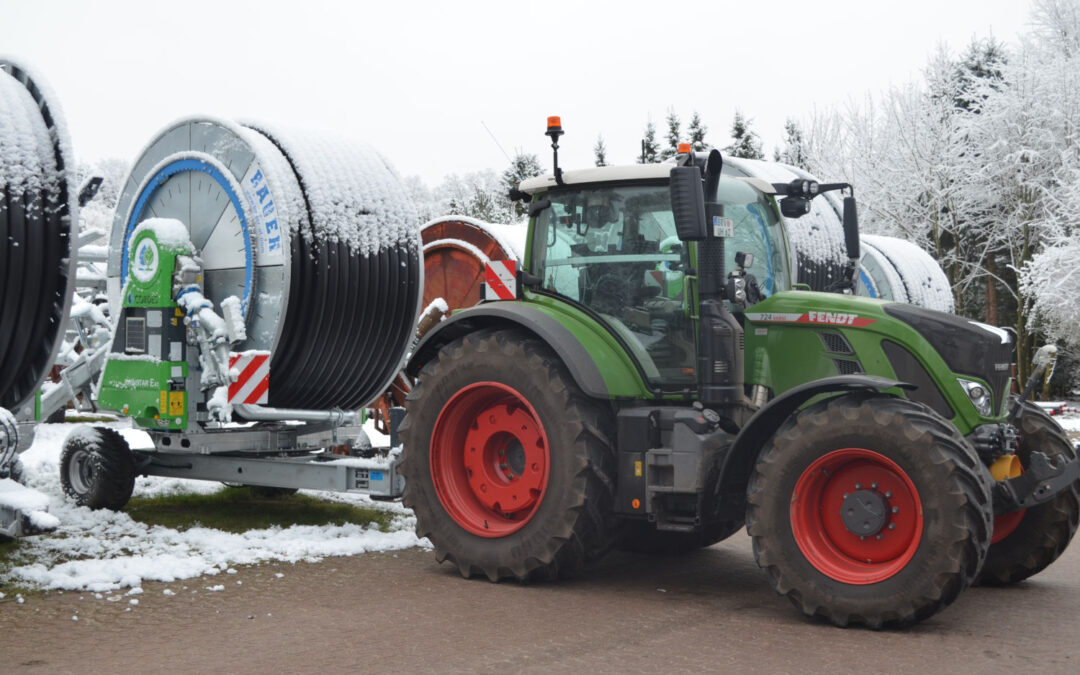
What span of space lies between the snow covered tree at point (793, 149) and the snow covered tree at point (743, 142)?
914mm

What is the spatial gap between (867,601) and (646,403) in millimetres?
1825

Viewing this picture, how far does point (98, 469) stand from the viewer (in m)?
9.20

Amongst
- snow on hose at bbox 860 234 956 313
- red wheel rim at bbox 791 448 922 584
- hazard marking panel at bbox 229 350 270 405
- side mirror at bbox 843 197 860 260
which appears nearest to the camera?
red wheel rim at bbox 791 448 922 584

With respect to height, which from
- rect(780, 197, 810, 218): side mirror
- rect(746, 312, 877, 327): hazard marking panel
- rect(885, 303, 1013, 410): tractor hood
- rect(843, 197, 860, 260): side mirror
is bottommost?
rect(885, 303, 1013, 410): tractor hood

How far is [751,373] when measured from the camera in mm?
6836

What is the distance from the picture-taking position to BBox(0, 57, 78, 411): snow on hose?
720 centimetres

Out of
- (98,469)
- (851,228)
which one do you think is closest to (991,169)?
(851,228)

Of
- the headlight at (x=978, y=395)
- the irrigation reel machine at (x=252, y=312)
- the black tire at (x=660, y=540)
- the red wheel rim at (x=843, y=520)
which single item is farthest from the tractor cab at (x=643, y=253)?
the irrigation reel machine at (x=252, y=312)

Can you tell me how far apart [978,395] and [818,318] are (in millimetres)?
970

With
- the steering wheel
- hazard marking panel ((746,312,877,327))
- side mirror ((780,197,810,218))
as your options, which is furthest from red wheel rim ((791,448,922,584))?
side mirror ((780,197,810,218))

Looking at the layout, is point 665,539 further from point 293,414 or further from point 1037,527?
point 293,414

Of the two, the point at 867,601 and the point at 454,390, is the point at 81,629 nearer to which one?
the point at 454,390

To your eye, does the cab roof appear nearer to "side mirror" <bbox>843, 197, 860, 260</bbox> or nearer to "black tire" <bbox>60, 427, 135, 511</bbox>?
"side mirror" <bbox>843, 197, 860, 260</bbox>

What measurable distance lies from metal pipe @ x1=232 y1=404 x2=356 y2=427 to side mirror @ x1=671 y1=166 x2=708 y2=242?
4020mm
